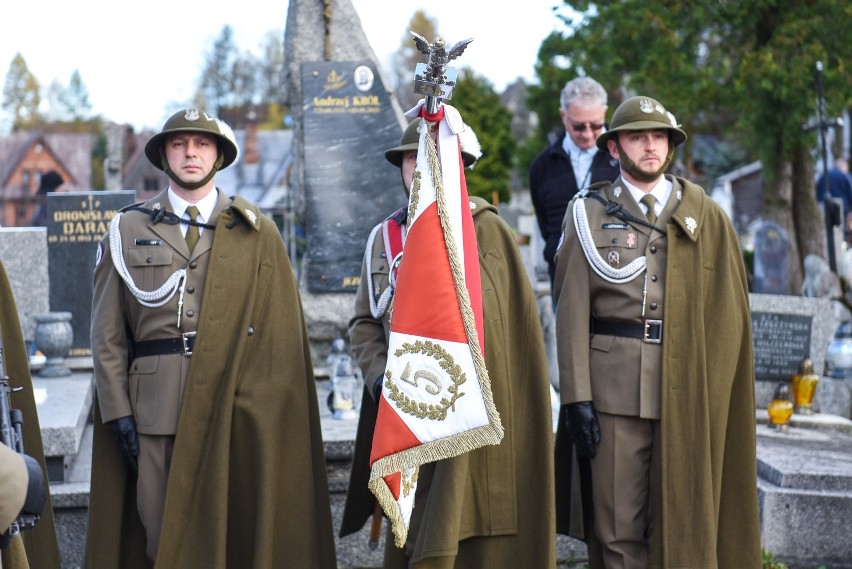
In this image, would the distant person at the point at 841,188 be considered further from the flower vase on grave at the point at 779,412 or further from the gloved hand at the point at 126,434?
the gloved hand at the point at 126,434

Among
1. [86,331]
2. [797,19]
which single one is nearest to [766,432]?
[86,331]

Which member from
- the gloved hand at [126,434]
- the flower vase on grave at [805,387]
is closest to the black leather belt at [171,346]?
the gloved hand at [126,434]

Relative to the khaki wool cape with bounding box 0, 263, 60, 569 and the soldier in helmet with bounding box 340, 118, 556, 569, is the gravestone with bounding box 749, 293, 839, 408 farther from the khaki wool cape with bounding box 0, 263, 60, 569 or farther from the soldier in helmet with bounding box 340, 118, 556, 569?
the khaki wool cape with bounding box 0, 263, 60, 569

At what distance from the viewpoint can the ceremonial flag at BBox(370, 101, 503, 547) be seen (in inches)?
174

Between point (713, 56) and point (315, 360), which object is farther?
point (713, 56)

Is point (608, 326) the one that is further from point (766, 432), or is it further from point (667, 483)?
point (766, 432)

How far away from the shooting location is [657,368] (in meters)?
4.87

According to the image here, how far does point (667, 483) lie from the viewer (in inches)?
188

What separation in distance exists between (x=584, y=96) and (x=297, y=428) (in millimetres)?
3041

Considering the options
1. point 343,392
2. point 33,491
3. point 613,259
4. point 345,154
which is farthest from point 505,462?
point 345,154

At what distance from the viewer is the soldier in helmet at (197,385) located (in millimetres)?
4738

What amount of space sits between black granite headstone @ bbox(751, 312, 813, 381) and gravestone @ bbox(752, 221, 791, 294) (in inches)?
241

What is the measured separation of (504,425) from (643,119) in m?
1.45

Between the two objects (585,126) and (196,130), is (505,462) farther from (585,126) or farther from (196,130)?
(585,126)
